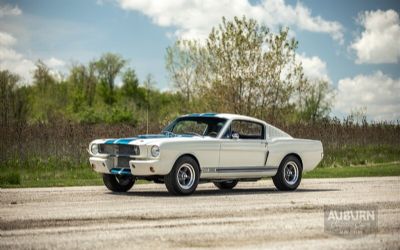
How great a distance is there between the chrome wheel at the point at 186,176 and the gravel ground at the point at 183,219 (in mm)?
359

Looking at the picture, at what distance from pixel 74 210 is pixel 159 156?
2.61 meters

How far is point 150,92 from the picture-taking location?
88875mm

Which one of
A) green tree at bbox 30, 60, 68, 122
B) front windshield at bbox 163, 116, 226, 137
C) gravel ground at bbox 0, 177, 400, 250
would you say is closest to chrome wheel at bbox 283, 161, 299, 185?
gravel ground at bbox 0, 177, 400, 250

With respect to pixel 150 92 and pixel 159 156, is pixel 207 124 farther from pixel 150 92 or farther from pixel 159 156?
pixel 150 92

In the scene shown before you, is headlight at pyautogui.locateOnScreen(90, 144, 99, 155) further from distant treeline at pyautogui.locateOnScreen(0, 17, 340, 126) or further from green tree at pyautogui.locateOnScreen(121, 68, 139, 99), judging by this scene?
green tree at pyautogui.locateOnScreen(121, 68, 139, 99)

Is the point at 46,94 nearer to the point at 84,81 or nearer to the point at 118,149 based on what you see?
the point at 84,81

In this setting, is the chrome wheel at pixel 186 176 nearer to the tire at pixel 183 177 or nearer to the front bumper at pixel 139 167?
the tire at pixel 183 177

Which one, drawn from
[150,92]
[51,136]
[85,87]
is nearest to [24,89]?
[85,87]

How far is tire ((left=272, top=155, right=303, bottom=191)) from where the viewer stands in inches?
585

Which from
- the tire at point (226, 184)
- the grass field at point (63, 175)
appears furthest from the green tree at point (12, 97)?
the tire at point (226, 184)

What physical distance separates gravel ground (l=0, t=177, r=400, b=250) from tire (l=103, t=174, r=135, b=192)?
0.20 m

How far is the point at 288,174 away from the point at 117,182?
3903 millimetres

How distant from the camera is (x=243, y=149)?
14.1 metres

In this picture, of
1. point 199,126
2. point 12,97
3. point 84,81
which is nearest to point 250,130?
point 199,126
